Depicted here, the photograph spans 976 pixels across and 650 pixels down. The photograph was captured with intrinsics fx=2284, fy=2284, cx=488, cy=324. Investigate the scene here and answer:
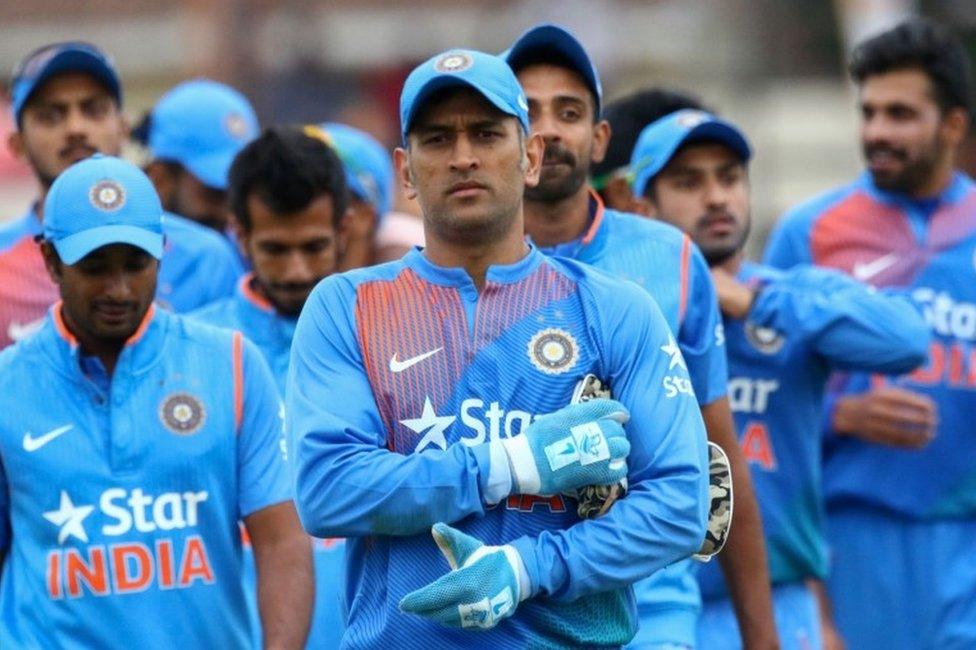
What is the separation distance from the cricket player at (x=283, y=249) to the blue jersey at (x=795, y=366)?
1.41 m

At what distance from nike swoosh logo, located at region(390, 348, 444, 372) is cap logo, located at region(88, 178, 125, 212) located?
4.64ft

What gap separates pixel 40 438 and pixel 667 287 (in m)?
1.81

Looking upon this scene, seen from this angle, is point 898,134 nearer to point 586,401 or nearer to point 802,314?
point 802,314

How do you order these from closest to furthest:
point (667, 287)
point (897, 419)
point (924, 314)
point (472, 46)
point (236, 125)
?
1. point (667, 287)
2. point (897, 419)
3. point (924, 314)
4. point (236, 125)
5. point (472, 46)

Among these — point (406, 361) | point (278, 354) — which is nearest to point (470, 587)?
point (406, 361)

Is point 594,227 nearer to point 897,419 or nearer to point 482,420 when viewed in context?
point 482,420

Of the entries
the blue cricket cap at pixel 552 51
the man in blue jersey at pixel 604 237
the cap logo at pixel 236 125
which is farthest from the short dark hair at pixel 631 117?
the cap logo at pixel 236 125

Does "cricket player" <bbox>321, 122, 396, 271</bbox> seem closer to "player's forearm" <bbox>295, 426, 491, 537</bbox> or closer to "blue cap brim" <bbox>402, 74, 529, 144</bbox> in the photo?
"blue cap brim" <bbox>402, 74, 529, 144</bbox>

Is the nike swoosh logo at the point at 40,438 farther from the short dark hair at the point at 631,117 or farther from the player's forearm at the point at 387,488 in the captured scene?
the short dark hair at the point at 631,117

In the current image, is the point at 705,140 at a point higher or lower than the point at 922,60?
lower

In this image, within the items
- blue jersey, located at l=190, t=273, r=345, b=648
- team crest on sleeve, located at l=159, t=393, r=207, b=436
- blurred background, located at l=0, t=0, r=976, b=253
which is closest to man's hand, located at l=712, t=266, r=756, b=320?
blue jersey, located at l=190, t=273, r=345, b=648

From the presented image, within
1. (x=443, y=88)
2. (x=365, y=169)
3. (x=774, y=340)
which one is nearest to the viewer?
(x=443, y=88)

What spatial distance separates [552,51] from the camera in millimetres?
6613

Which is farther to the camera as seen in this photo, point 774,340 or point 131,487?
point 774,340
